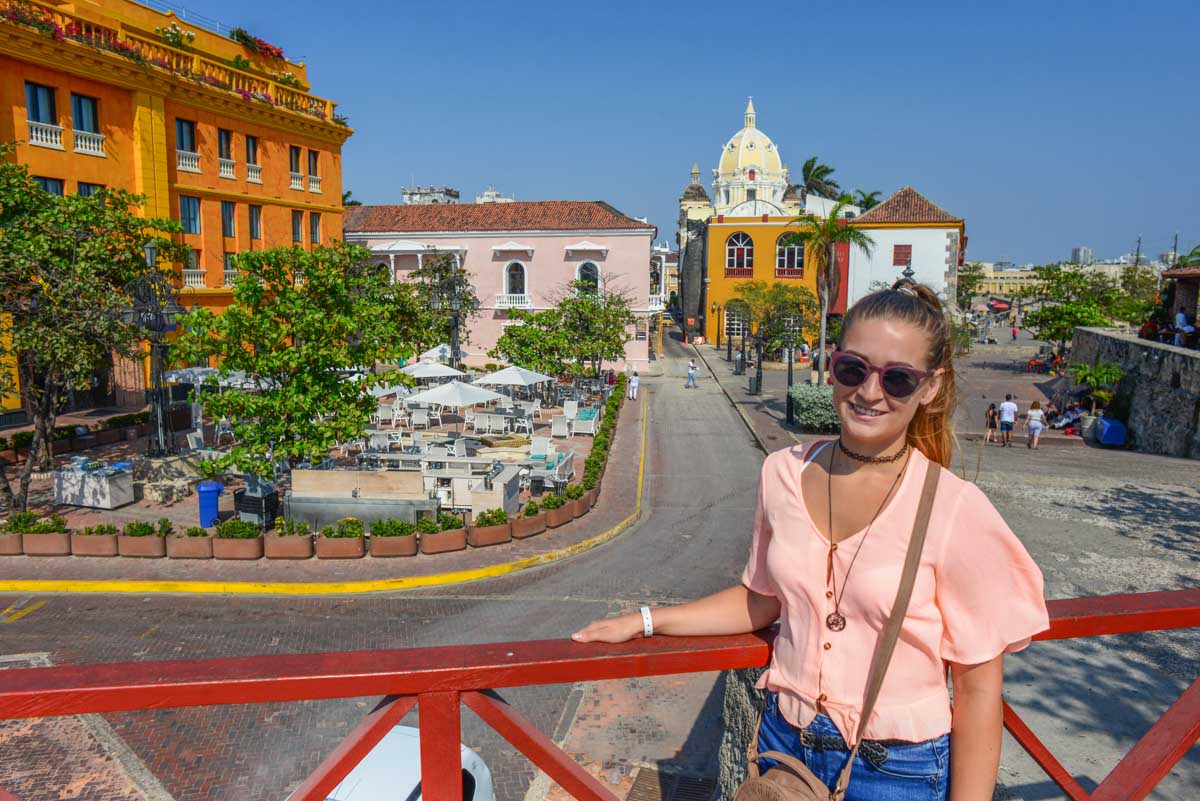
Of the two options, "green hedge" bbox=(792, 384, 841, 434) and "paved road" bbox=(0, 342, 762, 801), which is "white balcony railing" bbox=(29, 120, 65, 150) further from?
"green hedge" bbox=(792, 384, 841, 434)

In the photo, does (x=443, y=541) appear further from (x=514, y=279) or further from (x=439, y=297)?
(x=514, y=279)

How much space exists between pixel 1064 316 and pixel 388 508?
34.1 m

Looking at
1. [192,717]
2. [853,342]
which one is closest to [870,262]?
[192,717]

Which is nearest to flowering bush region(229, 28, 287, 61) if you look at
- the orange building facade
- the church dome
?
the orange building facade

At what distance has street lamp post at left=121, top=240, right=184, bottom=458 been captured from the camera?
16078 millimetres

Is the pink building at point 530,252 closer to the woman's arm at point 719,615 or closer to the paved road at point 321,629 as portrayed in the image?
the paved road at point 321,629

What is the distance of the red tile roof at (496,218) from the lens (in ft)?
133

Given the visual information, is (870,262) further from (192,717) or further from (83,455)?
(192,717)

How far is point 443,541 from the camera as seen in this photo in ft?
42.0

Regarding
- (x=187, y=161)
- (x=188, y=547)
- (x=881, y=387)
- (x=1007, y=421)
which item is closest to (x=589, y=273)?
(x=187, y=161)

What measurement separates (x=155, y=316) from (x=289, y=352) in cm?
518

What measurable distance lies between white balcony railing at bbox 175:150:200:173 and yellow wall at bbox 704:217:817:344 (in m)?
33.5

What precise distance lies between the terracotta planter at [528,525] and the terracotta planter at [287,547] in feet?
10.5

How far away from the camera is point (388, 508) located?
526 inches
